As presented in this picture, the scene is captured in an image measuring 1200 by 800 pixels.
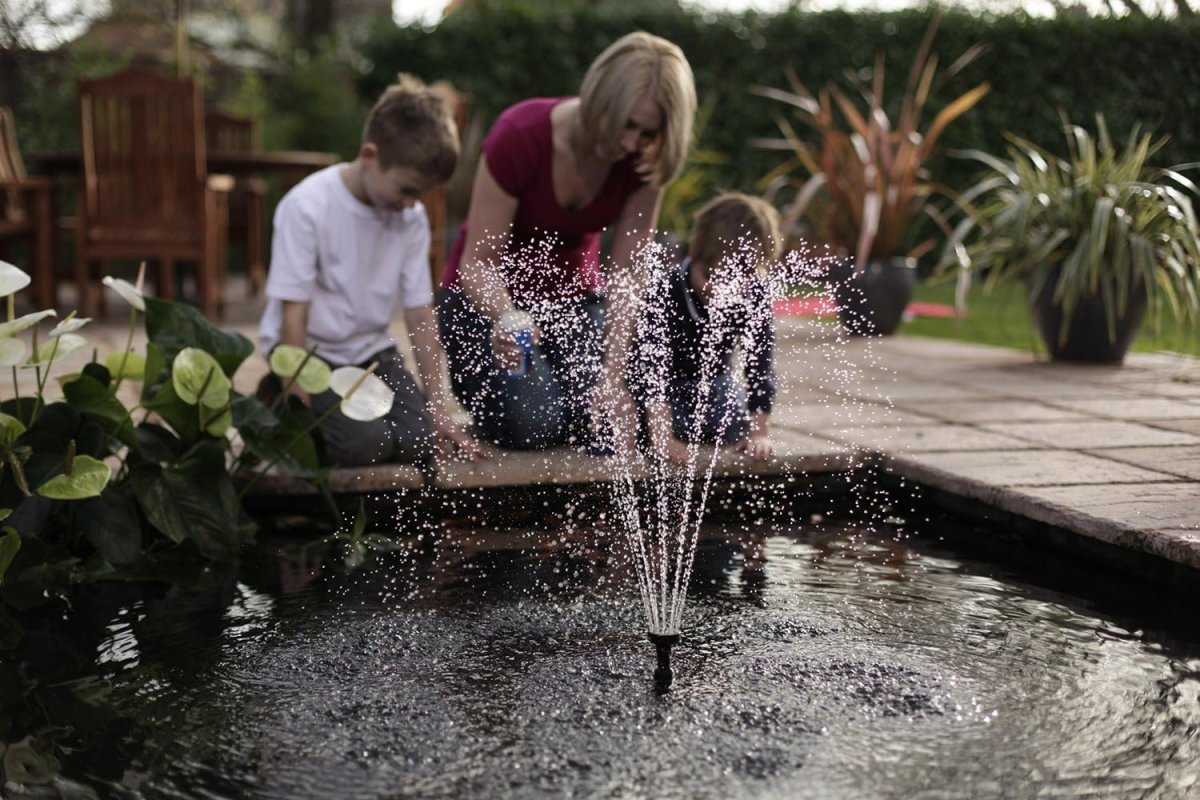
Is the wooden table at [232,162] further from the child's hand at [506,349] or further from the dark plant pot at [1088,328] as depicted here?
the child's hand at [506,349]

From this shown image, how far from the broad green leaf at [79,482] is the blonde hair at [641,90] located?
129 centimetres

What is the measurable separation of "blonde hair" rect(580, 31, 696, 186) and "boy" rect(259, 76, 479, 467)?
333 mm

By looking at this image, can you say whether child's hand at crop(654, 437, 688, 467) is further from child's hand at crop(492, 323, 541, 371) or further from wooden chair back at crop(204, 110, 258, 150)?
wooden chair back at crop(204, 110, 258, 150)

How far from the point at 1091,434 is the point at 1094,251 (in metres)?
1.44

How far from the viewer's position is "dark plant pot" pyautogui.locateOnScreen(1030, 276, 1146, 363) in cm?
480

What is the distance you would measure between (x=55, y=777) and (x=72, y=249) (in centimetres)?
743

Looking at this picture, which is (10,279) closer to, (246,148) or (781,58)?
(246,148)

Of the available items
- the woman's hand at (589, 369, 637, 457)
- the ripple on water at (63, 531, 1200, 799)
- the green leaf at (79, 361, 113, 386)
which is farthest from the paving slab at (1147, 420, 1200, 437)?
the green leaf at (79, 361, 113, 386)

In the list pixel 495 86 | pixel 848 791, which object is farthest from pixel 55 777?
pixel 495 86

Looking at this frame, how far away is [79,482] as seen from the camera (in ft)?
6.87

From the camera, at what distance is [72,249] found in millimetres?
8320

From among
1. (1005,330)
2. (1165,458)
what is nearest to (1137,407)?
(1165,458)

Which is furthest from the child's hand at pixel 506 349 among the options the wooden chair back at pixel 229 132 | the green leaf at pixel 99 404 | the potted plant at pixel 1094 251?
Result: the wooden chair back at pixel 229 132

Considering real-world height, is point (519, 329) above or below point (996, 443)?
above
